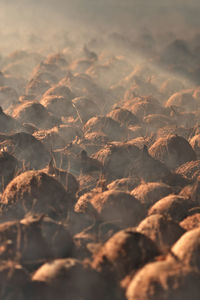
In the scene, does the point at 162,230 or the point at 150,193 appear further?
the point at 150,193

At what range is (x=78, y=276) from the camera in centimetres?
474

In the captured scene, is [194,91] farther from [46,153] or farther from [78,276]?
[78,276]

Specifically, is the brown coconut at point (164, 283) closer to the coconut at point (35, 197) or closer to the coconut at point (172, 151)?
the coconut at point (35, 197)

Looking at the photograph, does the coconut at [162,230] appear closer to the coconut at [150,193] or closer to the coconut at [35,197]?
the coconut at [150,193]

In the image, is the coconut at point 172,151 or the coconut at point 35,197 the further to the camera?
the coconut at point 172,151

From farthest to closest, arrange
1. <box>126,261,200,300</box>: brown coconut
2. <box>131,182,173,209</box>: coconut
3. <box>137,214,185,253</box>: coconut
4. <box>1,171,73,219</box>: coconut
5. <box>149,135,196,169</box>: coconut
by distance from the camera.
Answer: <box>149,135,196,169</box>: coconut → <box>131,182,173,209</box>: coconut → <box>1,171,73,219</box>: coconut → <box>137,214,185,253</box>: coconut → <box>126,261,200,300</box>: brown coconut

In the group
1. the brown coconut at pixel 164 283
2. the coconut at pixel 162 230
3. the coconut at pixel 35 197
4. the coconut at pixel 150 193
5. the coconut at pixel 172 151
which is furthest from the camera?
the coconut at pixel 172 151

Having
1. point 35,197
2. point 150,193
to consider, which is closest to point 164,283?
point 35,197

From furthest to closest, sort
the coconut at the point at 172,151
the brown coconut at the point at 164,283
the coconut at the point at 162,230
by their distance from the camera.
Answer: the coconut at the point at 172,151
the coconut at the point at 162,230
the brown coconut at the point at 164,283

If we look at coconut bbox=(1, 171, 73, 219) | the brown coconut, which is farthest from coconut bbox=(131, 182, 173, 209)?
→ the brown coconut

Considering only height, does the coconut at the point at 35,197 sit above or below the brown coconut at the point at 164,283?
above

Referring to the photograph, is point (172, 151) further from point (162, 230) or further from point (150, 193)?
point (162, 230)

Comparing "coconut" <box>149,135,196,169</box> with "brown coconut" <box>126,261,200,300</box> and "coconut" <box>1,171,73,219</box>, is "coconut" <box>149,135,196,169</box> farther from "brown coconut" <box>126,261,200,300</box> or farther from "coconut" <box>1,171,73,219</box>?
"brown coconut" <box>126,261,200,300</box>

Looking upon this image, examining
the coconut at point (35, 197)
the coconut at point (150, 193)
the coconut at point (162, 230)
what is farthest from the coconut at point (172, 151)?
the coconut at point (162, 230)
